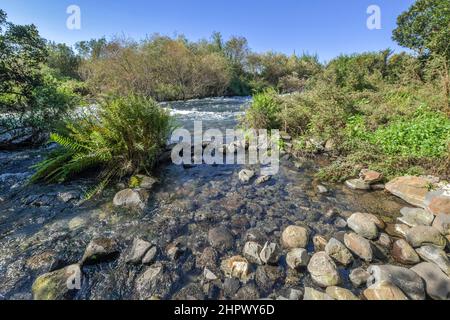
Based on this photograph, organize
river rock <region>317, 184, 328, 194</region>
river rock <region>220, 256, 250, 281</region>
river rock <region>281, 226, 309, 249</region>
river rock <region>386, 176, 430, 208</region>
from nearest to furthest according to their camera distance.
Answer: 1. river rock <region>220, 256, 250, 281</region>
2. river rock <region>281, 226, 309, 249</region>
3. river rock <region>386, 176, 430, 208</region>
4. river rock <region>317, 184, 328, 194</region>

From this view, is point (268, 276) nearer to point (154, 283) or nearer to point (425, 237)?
point (154, 283)

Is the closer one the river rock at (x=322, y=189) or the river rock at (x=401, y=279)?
the river rock at (x=401, y=279)

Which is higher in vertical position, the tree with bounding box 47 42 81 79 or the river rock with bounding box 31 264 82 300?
the tree with bounding box 47 42 81 79

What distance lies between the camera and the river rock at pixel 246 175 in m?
4.17

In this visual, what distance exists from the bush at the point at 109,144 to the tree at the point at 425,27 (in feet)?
35.0

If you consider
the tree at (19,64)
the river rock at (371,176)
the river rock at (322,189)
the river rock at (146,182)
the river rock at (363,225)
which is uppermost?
the tree at (19,64)

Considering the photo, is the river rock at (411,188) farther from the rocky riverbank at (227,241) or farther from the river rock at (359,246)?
the river rock at (359,246)

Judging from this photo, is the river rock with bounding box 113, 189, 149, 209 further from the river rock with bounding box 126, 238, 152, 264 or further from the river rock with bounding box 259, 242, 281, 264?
the river rock with bounding box 259, 242, 281, 264

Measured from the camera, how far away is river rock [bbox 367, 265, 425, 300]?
1835 mm

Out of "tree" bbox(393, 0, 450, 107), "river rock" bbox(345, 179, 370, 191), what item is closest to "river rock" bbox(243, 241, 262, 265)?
"river rock" bbox(345, 179, 370, 191)

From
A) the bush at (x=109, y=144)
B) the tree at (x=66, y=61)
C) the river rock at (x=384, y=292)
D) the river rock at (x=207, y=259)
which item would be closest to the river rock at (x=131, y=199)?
the bush at (x=109, y=144)

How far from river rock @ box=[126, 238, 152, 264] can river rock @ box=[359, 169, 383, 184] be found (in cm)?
365

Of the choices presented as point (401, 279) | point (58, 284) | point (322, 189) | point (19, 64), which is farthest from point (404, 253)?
point (19, 64)
